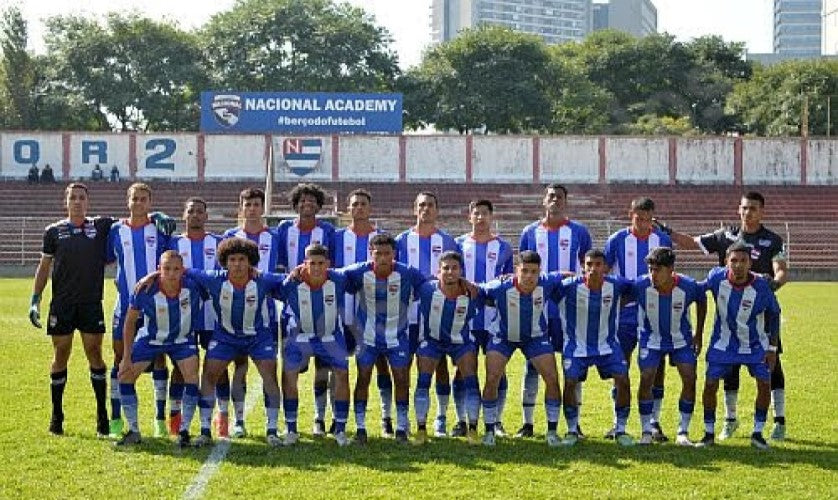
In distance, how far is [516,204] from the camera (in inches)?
1576

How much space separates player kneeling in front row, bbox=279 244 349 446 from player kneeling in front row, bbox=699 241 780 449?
8.41ft

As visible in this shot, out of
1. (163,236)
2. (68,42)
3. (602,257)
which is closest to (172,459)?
(163,236)

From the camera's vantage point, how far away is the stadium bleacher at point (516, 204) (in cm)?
3678

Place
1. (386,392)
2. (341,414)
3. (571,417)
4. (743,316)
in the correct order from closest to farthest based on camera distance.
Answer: (341,414), (743,316), (571,417), (386,392)

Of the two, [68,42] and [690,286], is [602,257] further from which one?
[68,42]

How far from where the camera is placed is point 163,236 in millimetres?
9055

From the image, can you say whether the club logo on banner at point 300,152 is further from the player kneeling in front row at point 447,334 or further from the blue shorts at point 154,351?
the blue shorts at point 154,351

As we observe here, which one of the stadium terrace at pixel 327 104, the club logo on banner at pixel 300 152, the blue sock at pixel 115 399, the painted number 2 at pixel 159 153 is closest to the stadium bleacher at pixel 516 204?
the painted number 2 at pixel 159 153

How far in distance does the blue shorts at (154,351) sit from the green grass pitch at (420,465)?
0.60 meters

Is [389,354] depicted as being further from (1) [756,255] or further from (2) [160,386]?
(1) [756,255]

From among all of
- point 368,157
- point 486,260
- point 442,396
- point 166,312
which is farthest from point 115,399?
point 368,157

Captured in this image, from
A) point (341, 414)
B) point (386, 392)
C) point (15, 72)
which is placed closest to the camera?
point (341, 414)

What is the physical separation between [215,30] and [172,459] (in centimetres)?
5290

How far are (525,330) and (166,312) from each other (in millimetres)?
2499
